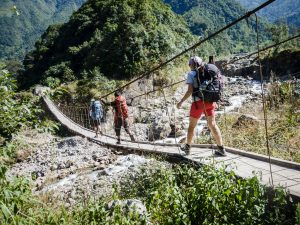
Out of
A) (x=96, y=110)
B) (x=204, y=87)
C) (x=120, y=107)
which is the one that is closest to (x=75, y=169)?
(x=120, y=107)

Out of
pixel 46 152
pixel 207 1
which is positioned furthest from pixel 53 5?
pixel 46 152

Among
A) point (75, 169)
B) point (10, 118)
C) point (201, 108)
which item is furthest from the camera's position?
point (75, 169)

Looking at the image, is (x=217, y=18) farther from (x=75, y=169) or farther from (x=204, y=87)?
(x=204, y=87)

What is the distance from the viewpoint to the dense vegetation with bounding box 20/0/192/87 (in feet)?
61.2

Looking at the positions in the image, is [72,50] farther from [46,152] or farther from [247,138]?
[247,138]

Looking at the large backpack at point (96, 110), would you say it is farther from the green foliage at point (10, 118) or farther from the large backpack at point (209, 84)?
the green foliage at point (10, 118)

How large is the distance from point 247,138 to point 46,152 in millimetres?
7175

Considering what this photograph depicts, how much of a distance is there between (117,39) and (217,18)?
83732 mm

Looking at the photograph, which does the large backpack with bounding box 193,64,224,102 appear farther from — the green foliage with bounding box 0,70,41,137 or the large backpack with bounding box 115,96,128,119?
the large backpack with bounding box 115,96,128,119

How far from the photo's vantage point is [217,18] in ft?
318

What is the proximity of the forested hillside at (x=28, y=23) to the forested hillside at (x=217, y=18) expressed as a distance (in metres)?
55.5

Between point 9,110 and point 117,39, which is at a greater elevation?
point 117,39

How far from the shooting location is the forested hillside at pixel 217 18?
8231cm

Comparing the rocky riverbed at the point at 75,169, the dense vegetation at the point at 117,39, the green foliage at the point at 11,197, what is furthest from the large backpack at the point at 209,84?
the dense vegetation at the point at 117,39
